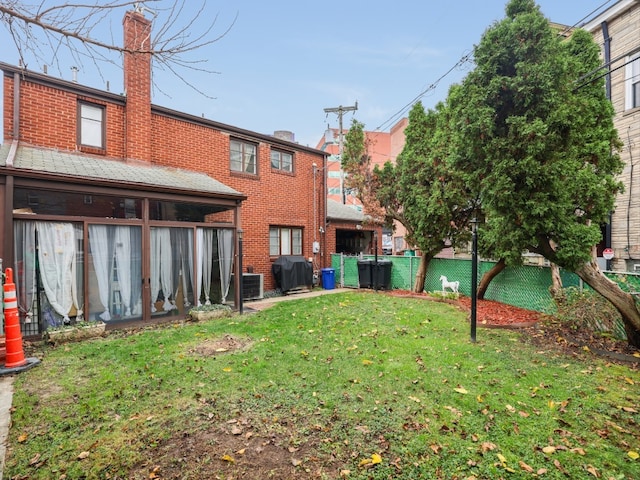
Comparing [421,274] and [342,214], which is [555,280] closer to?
[421,274]

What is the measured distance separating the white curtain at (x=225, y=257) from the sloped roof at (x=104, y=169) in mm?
1142

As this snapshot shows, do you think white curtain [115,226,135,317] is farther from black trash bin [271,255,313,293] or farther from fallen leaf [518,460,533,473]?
fallen leaf [518,460,533,473]

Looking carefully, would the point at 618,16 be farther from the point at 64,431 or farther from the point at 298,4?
the point at 64,431

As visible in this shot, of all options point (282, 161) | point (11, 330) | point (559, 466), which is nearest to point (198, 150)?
point (282, 161)

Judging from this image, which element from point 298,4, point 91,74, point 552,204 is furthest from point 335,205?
point 91,74

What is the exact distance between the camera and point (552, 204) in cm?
479

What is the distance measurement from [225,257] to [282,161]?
5.10 meters

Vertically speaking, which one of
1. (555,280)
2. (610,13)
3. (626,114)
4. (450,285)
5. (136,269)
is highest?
(610,13)

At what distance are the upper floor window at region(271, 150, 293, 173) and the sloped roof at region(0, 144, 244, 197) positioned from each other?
3.40m

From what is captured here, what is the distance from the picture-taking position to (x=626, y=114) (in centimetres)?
897

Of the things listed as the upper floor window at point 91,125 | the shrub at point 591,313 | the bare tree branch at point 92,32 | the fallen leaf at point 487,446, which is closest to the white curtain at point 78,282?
the upper floor window at point 91,125

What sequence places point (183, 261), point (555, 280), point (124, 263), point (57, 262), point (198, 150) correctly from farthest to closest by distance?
point (198, 150), point (183, 261), point (124, 263), point (555, 280), point (57, 262)

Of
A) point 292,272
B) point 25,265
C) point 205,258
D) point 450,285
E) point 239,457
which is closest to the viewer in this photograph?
point 239,457

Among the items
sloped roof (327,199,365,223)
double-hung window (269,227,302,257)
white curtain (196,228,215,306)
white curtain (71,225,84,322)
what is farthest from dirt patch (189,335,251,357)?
sloped roof (327,199,365,223)
